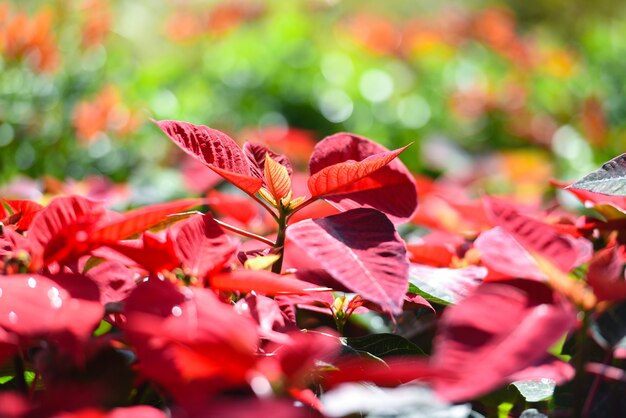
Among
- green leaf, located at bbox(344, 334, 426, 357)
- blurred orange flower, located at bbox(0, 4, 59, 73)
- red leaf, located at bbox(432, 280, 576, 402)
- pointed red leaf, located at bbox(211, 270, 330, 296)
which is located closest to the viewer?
red leaf, located at bbox(432, 280, 576, 402)

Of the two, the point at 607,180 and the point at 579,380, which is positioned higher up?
the point at 607,180

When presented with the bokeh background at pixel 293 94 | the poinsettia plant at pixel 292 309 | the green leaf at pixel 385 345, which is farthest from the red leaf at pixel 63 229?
the bokeh background at pixel 293 94

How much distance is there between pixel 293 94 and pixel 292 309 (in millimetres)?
2388

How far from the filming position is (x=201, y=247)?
63 cm

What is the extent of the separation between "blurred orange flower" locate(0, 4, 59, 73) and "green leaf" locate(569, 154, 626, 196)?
5.70 feet

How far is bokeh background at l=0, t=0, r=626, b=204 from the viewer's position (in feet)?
7.04

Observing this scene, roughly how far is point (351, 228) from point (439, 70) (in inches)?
118

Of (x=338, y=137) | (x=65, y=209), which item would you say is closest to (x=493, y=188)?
(x=338, y=137)

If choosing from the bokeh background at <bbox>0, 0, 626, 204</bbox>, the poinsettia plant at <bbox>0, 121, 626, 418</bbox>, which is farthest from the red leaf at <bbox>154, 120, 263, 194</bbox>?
the bokeh background at <bbox>0, 0, 626, 204</bbox>

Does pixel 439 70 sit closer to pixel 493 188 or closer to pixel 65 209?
pixel 493 188

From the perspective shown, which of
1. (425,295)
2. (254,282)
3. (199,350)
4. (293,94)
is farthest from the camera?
(293,94)

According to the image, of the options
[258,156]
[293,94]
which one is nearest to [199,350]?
[258,156]

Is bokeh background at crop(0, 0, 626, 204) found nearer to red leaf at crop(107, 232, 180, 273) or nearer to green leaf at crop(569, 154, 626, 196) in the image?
red leaf at crop(107, 232, 180, 273)

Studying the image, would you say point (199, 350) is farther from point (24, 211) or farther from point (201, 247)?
point (24, 211)
